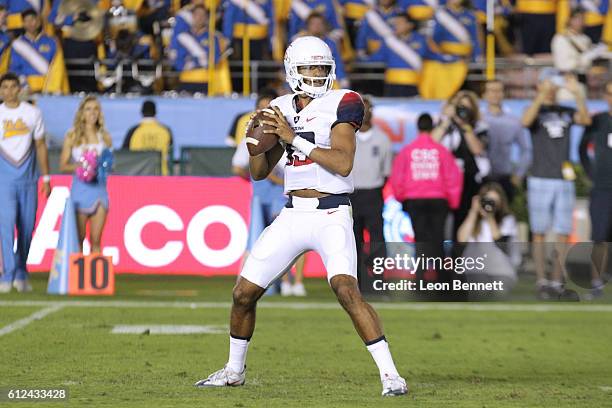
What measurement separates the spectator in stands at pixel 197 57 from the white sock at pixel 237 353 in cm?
1240

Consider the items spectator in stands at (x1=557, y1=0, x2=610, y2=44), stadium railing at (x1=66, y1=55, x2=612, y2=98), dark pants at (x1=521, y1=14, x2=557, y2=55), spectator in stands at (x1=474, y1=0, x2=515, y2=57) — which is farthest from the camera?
spectator in stands at (x1=474, y1=0, x2=515, y2=57)

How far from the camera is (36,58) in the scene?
65.9ft

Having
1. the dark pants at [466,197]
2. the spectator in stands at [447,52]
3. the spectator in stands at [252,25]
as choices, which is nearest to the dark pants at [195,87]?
the spectator in stands at [252,25]

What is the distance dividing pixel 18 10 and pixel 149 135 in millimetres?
3412

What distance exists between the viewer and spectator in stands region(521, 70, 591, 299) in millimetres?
15055

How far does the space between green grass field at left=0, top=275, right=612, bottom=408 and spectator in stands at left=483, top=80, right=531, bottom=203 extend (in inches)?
80.7

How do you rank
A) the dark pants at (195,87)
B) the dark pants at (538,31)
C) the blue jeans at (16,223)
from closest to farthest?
1. the blue jeans at (16,223)
2. the dark pants at (195,87)
3. the dark pants at (538,31)

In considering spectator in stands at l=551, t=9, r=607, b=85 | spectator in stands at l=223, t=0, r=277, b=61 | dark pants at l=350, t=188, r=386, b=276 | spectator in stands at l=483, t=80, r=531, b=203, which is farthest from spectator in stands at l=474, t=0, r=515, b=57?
dark pants at l=350, t=188, r=386, b=276

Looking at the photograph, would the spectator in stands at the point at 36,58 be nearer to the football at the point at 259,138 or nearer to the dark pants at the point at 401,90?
the dark pants at the point at 401,90

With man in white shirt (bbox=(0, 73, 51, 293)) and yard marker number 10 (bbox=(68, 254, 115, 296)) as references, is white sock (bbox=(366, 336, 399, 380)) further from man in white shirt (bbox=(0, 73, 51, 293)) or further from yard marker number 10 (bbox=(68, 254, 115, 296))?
man in white shirt (bbox=(0, 73, 51, 293))

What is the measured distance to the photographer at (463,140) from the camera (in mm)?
Answer: 16141

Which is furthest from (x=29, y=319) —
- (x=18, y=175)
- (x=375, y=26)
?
(x=375, y=26)

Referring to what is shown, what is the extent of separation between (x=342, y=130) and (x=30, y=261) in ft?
31.0

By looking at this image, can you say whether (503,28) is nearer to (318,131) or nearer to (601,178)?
(601,178)
